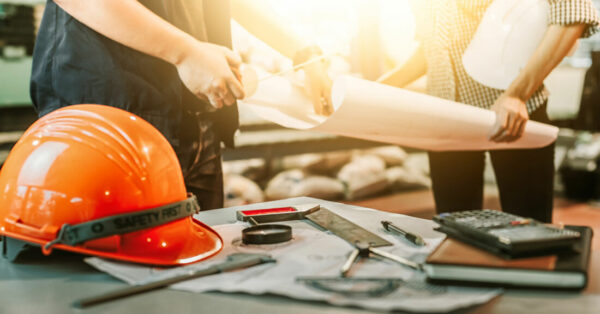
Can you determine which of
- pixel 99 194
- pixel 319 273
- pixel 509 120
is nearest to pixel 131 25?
pixel 99 194

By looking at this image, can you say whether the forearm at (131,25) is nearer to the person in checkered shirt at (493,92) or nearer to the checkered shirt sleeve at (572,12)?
the person in checkered shirt at (493,92)

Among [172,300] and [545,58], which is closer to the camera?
[172,300]

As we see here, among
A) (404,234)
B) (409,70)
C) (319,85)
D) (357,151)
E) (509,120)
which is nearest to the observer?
(404,234)

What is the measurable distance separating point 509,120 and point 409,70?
20.2 inches

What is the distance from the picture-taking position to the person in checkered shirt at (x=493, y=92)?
1170 mm

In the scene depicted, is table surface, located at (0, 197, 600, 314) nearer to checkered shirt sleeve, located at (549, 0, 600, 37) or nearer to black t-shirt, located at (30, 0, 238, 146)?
black t-shirt, located at (30, 0, 238, 146)

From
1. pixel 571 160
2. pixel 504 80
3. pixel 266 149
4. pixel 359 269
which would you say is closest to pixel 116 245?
pixel 359 269

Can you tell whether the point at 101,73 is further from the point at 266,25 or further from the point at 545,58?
the point at 545,58

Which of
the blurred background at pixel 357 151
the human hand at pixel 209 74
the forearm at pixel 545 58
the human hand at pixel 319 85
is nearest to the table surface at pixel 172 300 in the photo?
the human hand at pixel 209 74

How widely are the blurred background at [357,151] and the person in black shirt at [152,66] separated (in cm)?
194

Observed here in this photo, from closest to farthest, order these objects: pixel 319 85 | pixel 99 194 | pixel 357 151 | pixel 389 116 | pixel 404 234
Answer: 1. pixel 99 194
2. pixel 404 234
3. pixel 389 116
4. pixel 319 85
5. pixel 357 151

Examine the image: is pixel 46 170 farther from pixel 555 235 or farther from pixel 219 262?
pixel 555 235

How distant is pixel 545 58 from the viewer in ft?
3.89

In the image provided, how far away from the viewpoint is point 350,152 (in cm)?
402
